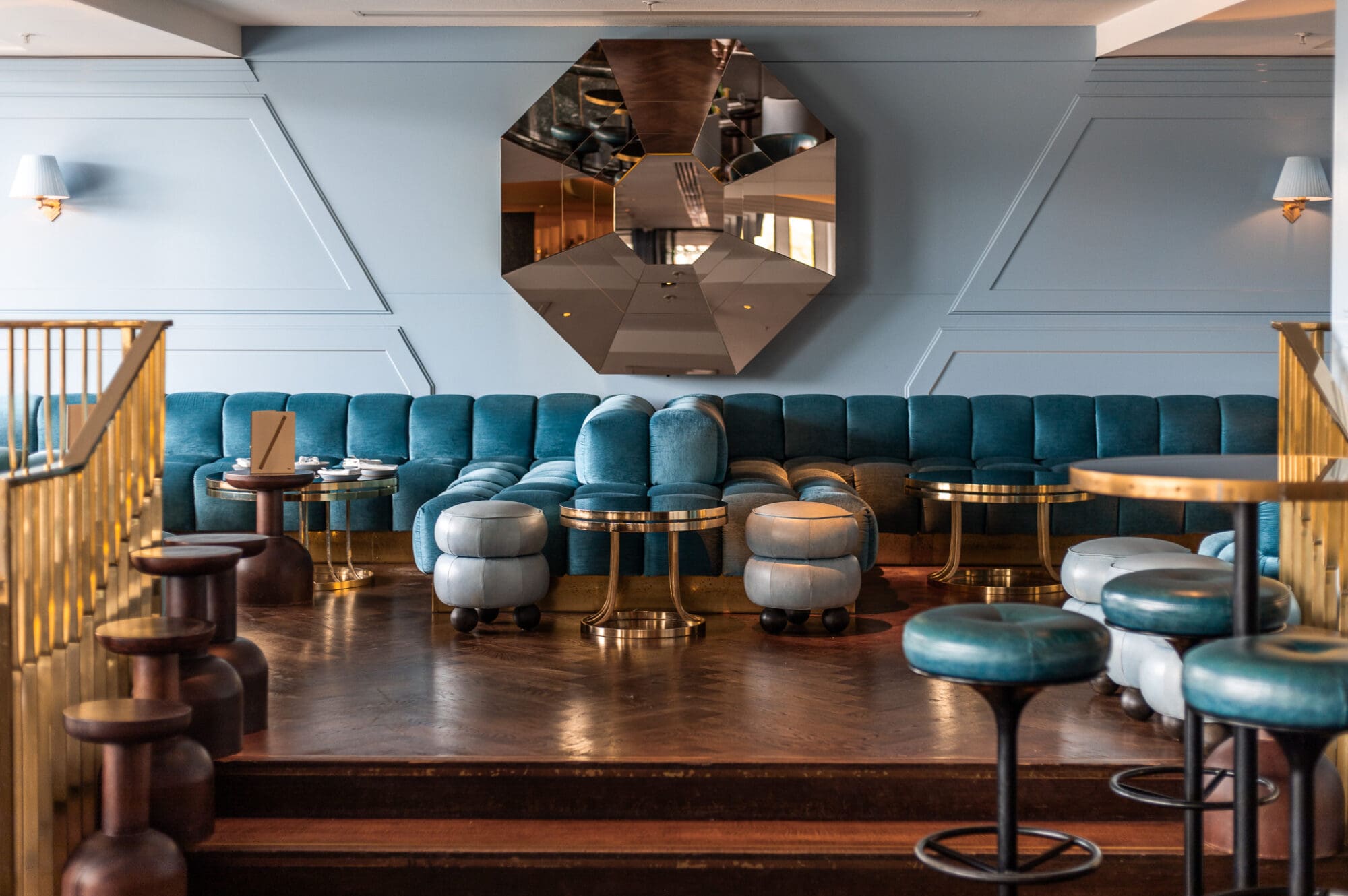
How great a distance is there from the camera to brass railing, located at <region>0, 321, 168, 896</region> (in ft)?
8.98

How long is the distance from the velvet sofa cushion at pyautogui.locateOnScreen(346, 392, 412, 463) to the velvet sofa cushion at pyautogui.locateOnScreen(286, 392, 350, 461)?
37mm

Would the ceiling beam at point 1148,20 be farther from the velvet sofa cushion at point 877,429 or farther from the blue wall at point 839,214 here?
the velvet sofa cushion at point 877,429

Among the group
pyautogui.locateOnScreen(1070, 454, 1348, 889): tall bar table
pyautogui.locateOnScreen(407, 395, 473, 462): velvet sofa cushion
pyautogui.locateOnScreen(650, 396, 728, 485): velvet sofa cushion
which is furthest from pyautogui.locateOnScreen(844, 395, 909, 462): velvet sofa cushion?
pyautogui.locateOnScreen(1070, 454, 1348, 889): tall bar table

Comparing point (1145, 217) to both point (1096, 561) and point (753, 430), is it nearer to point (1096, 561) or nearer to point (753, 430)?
point (753, 430)

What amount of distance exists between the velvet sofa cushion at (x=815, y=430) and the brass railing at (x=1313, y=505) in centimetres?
323

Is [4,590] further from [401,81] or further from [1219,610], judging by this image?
[401,81]

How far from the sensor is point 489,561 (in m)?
4.57

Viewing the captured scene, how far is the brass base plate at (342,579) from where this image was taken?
557cm

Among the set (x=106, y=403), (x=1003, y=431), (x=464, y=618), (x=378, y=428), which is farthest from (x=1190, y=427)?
(x=106, y=403)

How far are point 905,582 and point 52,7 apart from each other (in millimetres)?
4706

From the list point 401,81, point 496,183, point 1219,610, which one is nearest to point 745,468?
point 496,183

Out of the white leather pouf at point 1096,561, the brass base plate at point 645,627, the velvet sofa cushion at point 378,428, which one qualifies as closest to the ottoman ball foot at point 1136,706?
the white leather pouf at point 1096,561

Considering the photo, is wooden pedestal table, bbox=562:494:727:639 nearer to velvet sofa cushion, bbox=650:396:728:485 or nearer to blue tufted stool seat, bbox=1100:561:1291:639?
velvet sofa cushion, bbox=650:396:728:485

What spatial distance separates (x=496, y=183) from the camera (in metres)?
6.79
